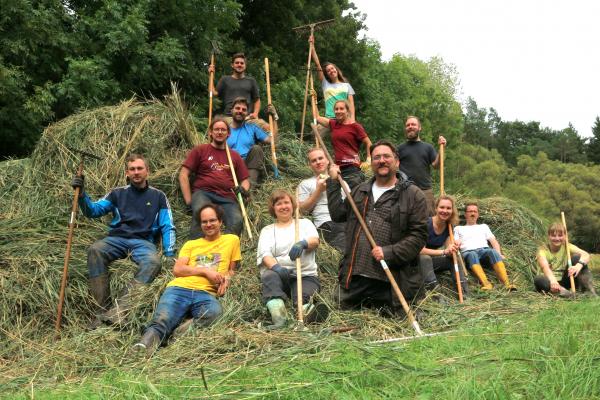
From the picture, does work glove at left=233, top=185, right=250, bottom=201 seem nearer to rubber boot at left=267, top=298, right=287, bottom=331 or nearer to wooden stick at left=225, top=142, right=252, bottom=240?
wooden stick at left=225, top=142, right=252, bottom=240

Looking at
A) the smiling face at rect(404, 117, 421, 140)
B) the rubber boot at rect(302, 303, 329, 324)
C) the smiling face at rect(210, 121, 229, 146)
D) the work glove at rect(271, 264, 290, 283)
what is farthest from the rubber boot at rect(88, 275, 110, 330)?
the smiling face at rect(404, 117, 421, 140)

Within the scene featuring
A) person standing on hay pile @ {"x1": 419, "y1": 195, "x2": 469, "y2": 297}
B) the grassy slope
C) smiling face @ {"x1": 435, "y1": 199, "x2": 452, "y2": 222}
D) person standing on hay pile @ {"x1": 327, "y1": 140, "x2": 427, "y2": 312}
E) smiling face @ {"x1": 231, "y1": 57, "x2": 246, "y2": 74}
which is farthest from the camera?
smiling face @ {"x1": 231, "y1": 57, "x2": 246, "y2": 74}

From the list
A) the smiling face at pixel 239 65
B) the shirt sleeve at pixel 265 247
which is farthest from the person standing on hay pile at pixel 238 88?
the shirt sleeve at pixel 265 247

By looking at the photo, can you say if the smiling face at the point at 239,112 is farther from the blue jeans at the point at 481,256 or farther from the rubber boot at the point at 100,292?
the blue jeans at the point at 481,256

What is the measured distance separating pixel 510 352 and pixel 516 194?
1565 inches

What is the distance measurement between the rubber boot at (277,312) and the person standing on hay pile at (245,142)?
8.92 feet

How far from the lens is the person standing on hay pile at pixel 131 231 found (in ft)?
18.9

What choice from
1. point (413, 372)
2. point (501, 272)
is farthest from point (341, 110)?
point (413, 372)

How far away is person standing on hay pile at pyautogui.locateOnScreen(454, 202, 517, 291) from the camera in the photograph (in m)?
6.86

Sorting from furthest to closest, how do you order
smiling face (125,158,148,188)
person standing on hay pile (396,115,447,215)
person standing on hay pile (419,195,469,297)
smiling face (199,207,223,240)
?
person standing on hay pile (396,115,447,215), person standing on hay pile (419,195,469,297), smiling face (125,158,148,188), smiling face (199,207,223,240)

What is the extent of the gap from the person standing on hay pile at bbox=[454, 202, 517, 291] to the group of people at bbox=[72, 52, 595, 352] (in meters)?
0.01

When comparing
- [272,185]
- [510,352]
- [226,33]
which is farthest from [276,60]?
[510,352]

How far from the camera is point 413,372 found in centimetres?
324

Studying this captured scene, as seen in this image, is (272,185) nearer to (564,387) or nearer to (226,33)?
(564,387)
